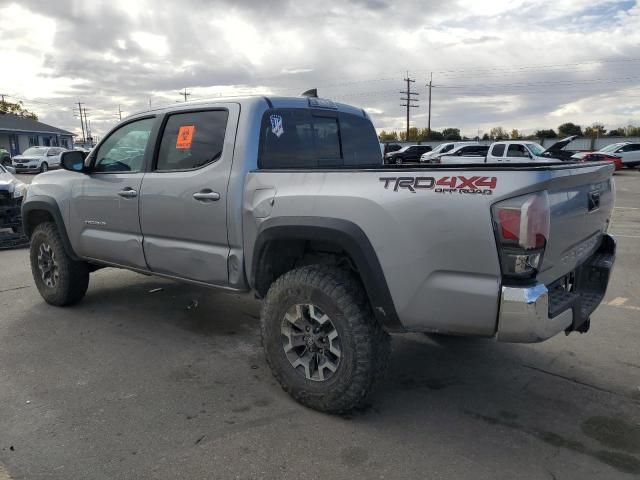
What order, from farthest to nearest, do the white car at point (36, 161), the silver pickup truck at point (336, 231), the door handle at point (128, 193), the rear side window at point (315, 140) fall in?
the white car at point (36, 161), the door handle at point (128, 193), the rear side window at point (315, 140), the silver pickup truck at point (336, 231)

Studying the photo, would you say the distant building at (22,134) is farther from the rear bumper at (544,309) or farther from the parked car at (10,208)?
the rear bumper at (544,309)

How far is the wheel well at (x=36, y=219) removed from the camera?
5.29m

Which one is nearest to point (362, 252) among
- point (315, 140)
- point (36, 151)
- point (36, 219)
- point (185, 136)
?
point (315, 140)

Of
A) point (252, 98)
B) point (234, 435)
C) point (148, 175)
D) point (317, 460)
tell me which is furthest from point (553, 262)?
point (148, 175)

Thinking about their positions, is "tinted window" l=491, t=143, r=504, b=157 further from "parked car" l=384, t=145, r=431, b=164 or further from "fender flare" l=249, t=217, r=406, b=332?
"fender flare" l=249, t=217, r=406, b=332

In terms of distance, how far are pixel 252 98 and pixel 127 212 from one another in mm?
1489

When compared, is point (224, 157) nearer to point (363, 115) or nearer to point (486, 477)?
point (363, 115)

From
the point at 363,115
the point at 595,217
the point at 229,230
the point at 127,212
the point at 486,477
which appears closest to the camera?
the point at 486,477

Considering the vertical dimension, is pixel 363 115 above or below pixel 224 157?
above

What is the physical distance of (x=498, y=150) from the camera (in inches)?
840

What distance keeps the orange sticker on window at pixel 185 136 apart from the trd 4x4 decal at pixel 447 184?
1.76 meters

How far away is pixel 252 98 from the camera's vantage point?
12.0 feet

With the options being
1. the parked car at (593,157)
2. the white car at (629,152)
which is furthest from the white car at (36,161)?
the white car at (629,152)

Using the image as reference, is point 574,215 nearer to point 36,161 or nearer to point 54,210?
point 54,210
